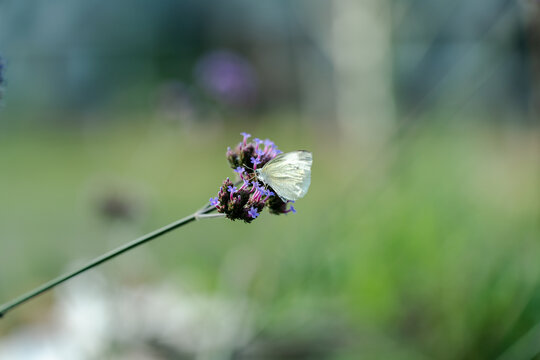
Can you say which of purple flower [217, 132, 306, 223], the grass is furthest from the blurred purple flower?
purple flower [217, 132, 306, 223]

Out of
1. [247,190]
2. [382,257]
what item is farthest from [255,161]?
[382,257]

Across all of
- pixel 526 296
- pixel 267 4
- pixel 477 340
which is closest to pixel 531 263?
pixel 526 296

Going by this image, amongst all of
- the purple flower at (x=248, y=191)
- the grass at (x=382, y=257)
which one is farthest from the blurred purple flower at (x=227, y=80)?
the purple flower at (x=248, y=191)

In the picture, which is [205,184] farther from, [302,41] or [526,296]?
[302,41]

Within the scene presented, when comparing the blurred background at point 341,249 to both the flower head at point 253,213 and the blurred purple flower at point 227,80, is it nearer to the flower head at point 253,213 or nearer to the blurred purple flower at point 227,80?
the blurred purple flower at point 227,80

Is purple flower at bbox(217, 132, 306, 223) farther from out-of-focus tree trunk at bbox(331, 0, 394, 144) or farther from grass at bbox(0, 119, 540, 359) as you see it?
out-of-focus tree trunk at bbox(331, 0, 394, 144)

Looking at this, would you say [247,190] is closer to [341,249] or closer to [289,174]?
[289,174]
